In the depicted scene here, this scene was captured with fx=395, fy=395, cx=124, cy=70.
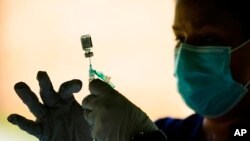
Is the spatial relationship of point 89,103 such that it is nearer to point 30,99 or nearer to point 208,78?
point 30,99

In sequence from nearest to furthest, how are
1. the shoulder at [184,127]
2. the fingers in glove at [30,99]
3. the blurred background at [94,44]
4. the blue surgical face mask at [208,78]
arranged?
1. the fingers in glove at [30,99]
2. the blue surgical face mask at [208,78]
3. the shoulder at [184,127]
4. the blurred background at [94,44]

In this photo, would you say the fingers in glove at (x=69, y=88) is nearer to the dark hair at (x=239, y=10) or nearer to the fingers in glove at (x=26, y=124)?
the fingers in glove at (x=26, y=124)

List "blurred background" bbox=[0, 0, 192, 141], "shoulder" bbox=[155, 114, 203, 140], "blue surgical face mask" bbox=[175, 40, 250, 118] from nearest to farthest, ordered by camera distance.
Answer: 1. "blue surgical face mask" bbox=[175, 40, 250, 118]
2. "shoulder" bbox=[155, 114, 203, 140]
3. "blurred background" bbox=[0, 0, 192, 141]

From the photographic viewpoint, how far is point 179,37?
1.32 meters

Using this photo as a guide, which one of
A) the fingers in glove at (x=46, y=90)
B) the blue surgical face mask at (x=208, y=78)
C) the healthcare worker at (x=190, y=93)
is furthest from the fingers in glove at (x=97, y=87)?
the blue surgical face mask at (x=208, y=78)

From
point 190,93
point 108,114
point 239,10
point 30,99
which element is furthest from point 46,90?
point 239,10

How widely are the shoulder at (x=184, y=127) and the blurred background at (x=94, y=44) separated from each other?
68 cm

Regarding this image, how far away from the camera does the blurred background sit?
2.05 metres

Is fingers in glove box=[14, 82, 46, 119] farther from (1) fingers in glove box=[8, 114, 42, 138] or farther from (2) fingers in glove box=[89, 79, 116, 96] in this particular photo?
(2) fingers in glove box=[89, 79, 116, 96]

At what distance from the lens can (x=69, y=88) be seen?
1157 mm

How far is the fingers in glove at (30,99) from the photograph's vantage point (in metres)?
1.13

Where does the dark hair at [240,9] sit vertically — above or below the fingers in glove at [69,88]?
above

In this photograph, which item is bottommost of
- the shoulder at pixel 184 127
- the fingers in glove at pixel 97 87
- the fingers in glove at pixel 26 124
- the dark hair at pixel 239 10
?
the shoulder at pixel 184 127

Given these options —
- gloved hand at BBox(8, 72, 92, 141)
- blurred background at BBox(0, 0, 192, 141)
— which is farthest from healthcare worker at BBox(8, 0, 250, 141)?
blurred background at BBox(0, 0, 192, 141)
